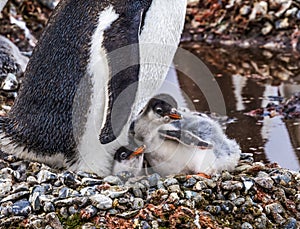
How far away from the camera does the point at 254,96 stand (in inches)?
228

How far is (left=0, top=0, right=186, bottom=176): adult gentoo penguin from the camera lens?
3281 millimetres

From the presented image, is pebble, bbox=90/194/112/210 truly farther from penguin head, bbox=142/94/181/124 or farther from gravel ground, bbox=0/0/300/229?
penguin head, bbox=142/94/181/124

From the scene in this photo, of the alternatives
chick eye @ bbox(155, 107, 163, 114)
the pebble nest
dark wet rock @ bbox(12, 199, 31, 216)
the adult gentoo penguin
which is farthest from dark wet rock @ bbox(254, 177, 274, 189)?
dark wet rock @ bbox(12, 199, 31, 216)

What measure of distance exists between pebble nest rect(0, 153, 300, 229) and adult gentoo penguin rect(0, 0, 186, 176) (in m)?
0.12

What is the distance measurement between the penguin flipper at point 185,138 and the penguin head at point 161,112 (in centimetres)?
6

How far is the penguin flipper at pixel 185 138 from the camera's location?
10.7ft

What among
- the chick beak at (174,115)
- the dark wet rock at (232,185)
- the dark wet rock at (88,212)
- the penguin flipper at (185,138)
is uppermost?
the chick beak at (174,115)

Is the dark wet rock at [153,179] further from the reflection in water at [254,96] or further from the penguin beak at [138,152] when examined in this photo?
the reflection in water at [254,96]

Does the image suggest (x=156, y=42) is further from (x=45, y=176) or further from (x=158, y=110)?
(x=45, y=176)

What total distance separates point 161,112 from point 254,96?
2.65 meters

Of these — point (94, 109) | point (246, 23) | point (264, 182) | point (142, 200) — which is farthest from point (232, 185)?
point (246, 23)

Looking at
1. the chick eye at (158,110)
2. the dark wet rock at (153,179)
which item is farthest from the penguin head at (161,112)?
the dark wet rock at (153,179)

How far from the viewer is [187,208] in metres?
2.99

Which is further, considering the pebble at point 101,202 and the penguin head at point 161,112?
the penguin head at point 161,112
